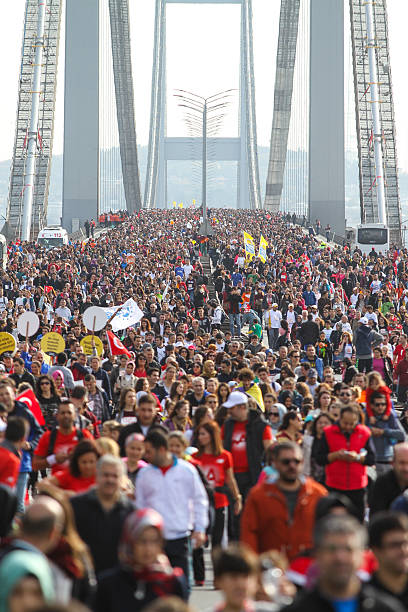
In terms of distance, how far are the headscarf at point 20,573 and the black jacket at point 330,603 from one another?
878 millimetres

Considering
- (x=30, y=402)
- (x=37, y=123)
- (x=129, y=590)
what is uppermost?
(x=37, y=123)

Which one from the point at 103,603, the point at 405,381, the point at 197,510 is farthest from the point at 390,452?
the point at 405,381

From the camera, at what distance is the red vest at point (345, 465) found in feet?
30.2

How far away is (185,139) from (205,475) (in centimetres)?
16764

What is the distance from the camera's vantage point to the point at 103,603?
17.1 feet

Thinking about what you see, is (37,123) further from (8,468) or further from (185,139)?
(185,139)

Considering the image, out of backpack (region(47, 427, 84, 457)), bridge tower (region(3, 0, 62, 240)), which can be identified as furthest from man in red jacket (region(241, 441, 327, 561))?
bridge tower (region(3, 0, 62, 240))

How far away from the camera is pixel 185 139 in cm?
17525

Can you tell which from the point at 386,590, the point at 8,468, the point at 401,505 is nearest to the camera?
the point at 386,590

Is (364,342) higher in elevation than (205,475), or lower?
higher

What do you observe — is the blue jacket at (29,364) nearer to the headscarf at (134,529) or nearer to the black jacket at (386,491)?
the black jacket at (386,491)

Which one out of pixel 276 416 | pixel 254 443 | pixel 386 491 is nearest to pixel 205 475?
pixel 254 443

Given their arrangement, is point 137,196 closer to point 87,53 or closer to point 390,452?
point 87,53

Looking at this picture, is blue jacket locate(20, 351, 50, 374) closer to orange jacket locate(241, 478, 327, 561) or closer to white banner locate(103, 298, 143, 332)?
white banner locate(103, 298, 143, 332)
